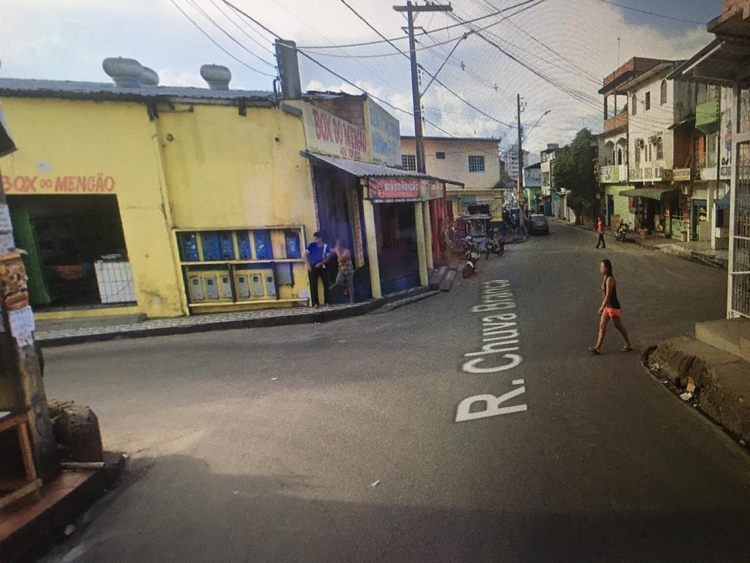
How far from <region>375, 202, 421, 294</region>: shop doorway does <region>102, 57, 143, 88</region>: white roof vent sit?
33.4ft

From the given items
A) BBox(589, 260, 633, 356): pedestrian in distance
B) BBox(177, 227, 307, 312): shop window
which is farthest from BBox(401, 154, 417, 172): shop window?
BBox(589, 260, 633, 356): pedestrian in distance

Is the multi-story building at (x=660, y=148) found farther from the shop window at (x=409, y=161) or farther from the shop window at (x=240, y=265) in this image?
the shop window at (x=240, y=265)

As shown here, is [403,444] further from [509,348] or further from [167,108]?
[167,108]

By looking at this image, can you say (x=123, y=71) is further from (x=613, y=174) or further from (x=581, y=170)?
(x=581, y=170)

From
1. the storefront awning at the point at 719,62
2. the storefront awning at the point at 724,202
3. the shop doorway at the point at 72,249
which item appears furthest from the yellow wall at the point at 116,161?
the storefront awning at the point at 724,202

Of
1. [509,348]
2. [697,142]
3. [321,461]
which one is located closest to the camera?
[321,461]

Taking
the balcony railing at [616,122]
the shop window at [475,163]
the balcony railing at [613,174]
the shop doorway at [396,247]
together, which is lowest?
the shop doorway at [396,247]

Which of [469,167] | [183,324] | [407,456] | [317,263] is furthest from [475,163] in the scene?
[407,456]

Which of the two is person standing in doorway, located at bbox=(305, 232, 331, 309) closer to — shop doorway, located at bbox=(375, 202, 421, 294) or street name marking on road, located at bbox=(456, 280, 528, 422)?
shop doorway, located at bbox=(375, 202, 421, 294)

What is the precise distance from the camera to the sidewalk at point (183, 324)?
10047 millimetres

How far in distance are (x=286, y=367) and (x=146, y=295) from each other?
5.72 m

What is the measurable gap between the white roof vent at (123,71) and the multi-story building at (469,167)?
73.3 ft

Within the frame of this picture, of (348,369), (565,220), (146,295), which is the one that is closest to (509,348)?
(348,369)

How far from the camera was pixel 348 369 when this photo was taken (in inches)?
283
